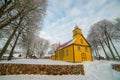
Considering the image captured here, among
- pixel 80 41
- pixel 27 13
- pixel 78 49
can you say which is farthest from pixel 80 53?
pixel 27 13

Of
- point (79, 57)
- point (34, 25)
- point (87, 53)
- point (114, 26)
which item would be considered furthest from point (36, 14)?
point (114, 26)

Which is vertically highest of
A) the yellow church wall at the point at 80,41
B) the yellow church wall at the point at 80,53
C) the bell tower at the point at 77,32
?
the bell tower at the point at 77,32

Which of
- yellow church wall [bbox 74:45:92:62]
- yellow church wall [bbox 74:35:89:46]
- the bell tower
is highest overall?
the bell tower

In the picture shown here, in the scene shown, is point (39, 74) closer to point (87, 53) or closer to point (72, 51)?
point (72, 51)

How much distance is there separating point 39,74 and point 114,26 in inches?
1035

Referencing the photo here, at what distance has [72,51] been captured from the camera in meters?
19.2

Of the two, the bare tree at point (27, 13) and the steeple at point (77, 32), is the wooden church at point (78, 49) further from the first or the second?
the bare tree at point (27, 13)

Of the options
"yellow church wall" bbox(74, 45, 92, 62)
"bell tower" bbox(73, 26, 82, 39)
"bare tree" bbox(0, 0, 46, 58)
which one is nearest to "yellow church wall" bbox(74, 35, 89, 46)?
"bell tower" bbox(73, 26, 82, 39)

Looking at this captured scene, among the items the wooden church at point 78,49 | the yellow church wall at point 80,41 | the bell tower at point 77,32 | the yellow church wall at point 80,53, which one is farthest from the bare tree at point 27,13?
the bell tower at point 77,32

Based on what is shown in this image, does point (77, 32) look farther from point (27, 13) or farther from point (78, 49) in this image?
point (27, 13)

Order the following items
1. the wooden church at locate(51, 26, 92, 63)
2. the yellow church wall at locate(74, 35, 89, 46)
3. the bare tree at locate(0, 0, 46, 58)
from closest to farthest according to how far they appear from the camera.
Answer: the bare tree at locate(0, 0, 46, 58), the wooden church at locate(51, 26, 92, 63), the yellow church wall at locate(74, 35, 89, 46)

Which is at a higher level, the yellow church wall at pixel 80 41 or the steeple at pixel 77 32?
the steeple at pixel 77 32

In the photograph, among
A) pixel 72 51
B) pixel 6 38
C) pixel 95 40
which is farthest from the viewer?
pixel 95 40

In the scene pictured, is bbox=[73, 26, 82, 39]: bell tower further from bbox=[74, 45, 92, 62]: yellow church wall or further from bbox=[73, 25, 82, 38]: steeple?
bbox=[74, 45, 92, 62]: yellow church wall
